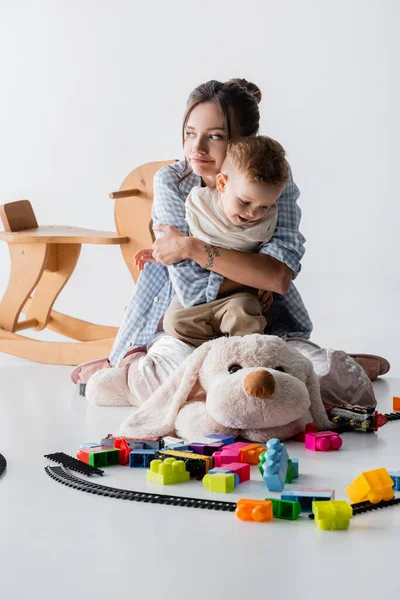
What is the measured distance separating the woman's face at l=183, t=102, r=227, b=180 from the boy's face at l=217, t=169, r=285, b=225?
114 millimetres

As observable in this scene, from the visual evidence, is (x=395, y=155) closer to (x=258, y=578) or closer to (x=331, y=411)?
(x=331, y=411)

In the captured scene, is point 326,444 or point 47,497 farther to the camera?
point 326,444

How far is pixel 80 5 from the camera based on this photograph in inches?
200

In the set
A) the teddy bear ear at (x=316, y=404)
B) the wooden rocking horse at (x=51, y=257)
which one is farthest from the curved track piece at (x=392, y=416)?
the wooden rocking horse at (x=51, y=257)

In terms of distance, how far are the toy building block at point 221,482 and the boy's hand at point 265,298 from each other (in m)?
0.70

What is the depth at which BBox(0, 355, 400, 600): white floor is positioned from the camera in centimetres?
114

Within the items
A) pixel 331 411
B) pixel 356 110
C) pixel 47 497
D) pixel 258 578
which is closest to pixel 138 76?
pixel 356 110

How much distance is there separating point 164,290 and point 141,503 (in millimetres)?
920

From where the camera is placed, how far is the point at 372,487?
1.41 meters

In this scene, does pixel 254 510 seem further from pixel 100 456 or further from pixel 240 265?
pixel 240 265

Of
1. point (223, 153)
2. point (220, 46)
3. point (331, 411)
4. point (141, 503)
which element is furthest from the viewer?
point (220, 46)

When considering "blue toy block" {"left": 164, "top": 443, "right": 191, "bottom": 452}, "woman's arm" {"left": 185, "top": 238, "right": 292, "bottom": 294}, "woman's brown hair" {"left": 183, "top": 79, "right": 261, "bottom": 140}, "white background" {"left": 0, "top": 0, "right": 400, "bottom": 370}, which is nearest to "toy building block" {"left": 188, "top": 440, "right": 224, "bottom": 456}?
"blue toy block" {"left": 164, "top": 443, "right": 191, "bottom": 452}

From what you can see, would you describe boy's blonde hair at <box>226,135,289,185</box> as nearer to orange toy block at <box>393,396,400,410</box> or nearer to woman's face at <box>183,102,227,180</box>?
woman's face at <box>183,102,227,180</box>

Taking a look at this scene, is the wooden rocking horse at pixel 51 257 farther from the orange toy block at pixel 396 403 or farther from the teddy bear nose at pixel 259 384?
the teddy bear nose at pixel 259 384
